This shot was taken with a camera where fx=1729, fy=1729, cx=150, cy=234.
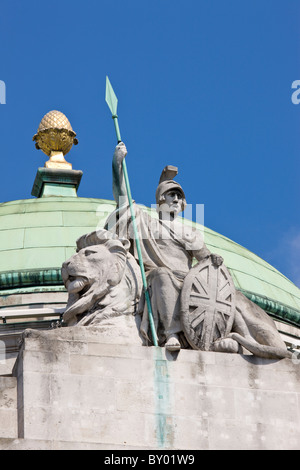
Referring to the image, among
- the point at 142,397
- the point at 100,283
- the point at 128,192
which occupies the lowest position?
the point at 142,397

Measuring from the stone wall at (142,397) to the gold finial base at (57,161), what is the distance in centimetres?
2194

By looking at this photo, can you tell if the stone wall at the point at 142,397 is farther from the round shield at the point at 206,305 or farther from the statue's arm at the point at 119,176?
the statue's arm at the point at 119,176

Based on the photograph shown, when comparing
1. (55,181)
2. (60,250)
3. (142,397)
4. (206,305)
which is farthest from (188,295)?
(55,181)

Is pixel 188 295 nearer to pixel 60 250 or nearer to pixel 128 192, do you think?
pixel 128 192

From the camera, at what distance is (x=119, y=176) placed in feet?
100

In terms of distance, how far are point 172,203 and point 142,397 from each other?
184 inches

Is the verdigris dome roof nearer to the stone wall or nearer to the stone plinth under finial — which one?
the stone plinth under finial

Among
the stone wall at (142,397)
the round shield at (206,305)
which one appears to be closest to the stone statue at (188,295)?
the round shield at (206,305)

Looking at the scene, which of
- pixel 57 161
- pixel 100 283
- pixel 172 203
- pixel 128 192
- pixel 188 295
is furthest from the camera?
pixel 57 161

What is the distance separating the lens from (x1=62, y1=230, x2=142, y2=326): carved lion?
1136 inches

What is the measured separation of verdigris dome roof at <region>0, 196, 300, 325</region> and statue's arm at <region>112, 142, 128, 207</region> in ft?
38.2

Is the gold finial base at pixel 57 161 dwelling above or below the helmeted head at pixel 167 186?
above

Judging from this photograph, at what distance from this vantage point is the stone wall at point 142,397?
88.6 feet
